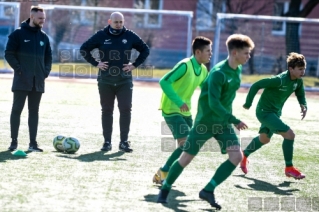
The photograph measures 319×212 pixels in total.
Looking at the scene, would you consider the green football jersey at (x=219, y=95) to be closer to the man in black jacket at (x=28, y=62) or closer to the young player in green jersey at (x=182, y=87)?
the young player in green jersey at (x=182, y=87)

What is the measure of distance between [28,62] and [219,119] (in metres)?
3.50

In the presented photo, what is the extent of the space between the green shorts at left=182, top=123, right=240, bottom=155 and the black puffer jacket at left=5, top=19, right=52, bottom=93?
3220mm

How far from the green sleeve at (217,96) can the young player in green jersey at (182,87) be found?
24.8 inches

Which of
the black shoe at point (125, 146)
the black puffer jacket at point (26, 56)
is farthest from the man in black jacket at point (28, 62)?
the black shoe at point (125, 146)

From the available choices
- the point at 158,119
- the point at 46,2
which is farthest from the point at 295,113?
the point at 46,2

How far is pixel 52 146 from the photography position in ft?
32.8

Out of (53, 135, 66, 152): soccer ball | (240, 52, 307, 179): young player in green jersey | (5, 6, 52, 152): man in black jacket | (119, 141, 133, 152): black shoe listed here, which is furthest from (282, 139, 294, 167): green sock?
(5, 6, 52, 152): man in black jacket

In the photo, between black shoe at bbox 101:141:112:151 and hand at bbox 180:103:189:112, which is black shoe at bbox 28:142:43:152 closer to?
black shoe at bbox 101:141:112:151

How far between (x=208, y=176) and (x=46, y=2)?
18.4 metres

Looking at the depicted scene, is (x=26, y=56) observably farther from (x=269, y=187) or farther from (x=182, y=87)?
(x=269, y=187)

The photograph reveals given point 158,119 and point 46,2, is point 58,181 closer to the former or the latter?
point 158,119

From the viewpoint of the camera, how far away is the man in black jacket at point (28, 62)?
9.27 meters

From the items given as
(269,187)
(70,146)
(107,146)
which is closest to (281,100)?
(269,187)

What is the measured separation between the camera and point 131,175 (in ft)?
26.9
